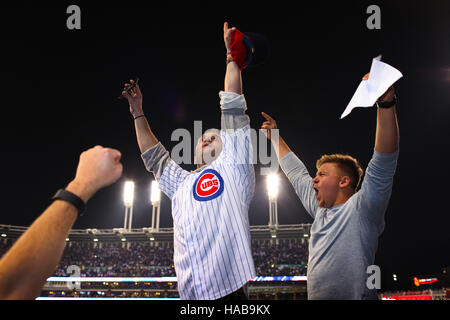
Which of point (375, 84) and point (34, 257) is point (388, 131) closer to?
point (375, 84)

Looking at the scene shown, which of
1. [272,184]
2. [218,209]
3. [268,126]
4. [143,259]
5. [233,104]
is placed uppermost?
[233,104]

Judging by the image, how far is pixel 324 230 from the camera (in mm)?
2496

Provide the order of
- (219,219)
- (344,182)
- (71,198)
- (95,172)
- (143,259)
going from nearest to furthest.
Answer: (71,198) < (95,172) < (219,219) < (344,182) < (143,259)

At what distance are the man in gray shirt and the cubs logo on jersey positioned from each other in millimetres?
896

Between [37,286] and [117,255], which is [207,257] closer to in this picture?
[37,286]

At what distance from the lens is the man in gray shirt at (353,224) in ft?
6.98

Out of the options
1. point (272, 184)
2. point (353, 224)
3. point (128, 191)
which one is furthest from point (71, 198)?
point (128, 191)

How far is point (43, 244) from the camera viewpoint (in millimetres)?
1151

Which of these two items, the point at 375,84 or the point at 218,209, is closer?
the point at 375,84

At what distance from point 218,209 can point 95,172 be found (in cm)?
102

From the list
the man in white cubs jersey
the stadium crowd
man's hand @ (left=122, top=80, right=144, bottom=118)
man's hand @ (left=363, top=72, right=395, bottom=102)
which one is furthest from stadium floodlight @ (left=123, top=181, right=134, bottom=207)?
man's hand @ (left=363, top=72, right=395, bottom=102)

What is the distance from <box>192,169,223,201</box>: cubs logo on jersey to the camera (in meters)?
2.35

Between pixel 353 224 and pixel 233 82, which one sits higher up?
pixel 233 82
